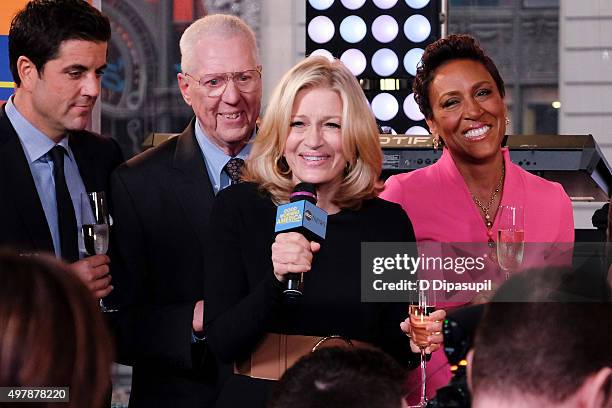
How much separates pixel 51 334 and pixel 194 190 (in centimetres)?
168

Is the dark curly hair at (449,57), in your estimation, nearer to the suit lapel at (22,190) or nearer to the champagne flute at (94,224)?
the champagne flute at (94,224)

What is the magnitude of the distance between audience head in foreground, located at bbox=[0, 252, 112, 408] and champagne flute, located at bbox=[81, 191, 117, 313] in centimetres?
150

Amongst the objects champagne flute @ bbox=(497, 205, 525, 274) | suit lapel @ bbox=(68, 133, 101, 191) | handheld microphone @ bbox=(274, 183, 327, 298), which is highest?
suit lapel @ bbox=(68, 133, 101, 191)

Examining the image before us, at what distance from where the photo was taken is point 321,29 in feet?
16.4

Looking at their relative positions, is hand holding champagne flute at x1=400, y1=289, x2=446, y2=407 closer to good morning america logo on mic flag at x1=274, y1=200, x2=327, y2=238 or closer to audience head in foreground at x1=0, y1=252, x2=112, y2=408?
good morning america logo on mic flag at x1=274, y1=200, x2=327, y2=238

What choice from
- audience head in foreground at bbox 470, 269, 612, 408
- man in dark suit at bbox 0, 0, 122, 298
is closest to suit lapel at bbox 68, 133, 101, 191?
man in dark suit at bbox 0, 0, 122, 298

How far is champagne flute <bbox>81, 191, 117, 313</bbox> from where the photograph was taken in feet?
9.75

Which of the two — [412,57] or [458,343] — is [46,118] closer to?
[458,343]

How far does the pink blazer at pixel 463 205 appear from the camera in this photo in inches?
128

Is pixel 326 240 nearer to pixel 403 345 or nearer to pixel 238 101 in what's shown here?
pixel 403 345

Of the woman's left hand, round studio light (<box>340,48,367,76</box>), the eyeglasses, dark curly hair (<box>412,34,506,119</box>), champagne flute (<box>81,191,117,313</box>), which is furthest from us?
round studio light (<box>340,48,367,76</box>)

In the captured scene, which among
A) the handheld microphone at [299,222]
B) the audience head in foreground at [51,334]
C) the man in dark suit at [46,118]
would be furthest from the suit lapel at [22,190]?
the audience head in foreground at [51,334]

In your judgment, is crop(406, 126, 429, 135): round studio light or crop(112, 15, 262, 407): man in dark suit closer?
crop(112, 15, 262, 407): man in dark suit

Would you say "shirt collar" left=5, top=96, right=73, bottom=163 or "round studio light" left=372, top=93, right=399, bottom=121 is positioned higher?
"round studio light" left=372, top=93, right=399, bottom=121
